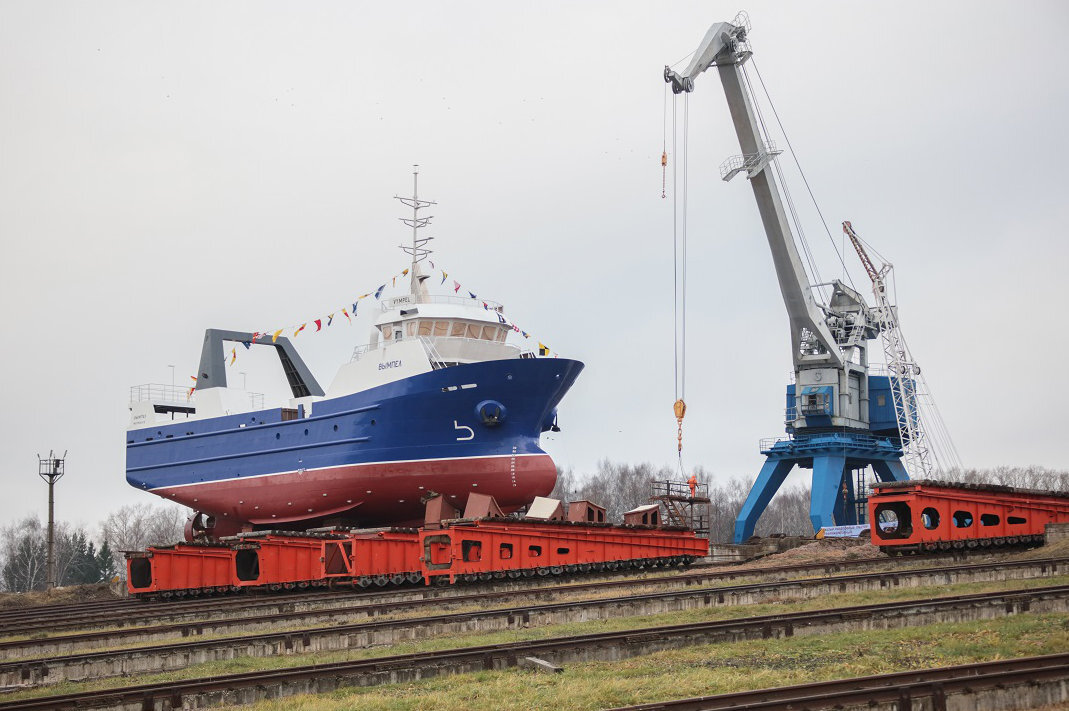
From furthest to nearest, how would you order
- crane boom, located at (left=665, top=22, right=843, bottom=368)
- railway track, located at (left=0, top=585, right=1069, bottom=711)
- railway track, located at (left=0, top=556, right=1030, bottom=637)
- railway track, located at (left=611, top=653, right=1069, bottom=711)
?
1. crane boom, located at (left=665, top=22, right=843, bottom=368)
2. railway track, located at (left=0, top=556, right=1030, bottom=637)
3. railway track, located at (left=0, top=585, right=1069, bottom=711)
4. railway track, located at (left=611, top=653, right=1069, bottom=711)

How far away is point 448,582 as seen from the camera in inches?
1061

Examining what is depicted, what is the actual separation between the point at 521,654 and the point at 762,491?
3571cm

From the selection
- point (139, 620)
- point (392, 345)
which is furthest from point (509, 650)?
point (392, 345)

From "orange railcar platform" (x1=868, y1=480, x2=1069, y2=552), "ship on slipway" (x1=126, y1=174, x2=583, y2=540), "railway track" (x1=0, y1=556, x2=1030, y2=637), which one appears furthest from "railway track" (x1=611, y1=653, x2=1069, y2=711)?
"ship on slipway" (x1=126, y1=174, x2=583, y2=540)

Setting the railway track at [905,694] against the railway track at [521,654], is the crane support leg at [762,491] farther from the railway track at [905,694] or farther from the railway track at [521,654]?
the railway track at [905,694]

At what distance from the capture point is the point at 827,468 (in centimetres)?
4412

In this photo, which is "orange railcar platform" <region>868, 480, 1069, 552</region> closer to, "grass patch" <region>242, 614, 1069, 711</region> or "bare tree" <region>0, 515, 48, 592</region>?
"grass patch" <region>242, 614, 1069, 711</region>

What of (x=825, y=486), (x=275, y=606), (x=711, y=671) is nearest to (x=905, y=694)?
(x=711, y=671)

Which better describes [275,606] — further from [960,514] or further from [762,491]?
[762,491]

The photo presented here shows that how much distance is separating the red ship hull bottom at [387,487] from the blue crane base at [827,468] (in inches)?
526

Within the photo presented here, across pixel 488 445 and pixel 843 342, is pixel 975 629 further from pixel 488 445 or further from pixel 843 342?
pixel 843 342

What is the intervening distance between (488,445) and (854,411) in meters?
19.0

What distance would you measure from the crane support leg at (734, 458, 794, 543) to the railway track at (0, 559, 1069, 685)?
27687mm

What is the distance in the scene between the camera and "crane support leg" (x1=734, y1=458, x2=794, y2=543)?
1841 inches
